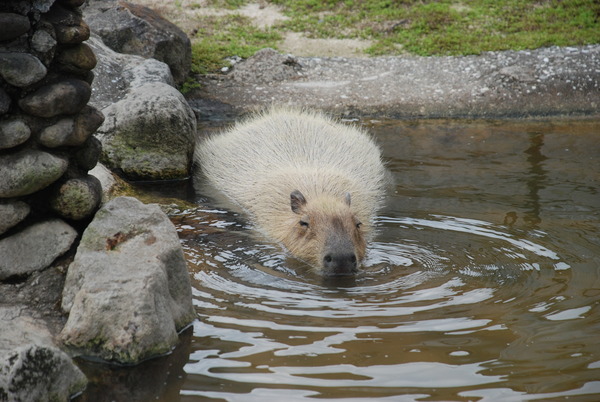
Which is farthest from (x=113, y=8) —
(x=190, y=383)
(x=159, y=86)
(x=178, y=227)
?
(x=190, y=383)

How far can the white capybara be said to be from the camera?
5.65 meters

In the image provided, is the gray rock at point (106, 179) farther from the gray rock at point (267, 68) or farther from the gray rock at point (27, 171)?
the gray rock at point (267, 68)

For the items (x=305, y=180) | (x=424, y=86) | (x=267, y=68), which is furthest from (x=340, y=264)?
(x=267, y=68)

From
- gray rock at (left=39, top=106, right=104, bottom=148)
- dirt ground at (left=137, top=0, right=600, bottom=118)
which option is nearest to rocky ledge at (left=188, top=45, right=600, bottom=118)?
dirt ground at (left=137, top=0, right=600, bottom=118)

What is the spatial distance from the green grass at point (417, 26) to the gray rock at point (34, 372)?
25.4ft

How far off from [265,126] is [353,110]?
2323 millimetres

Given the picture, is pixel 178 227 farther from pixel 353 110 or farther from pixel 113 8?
pixel 113 8

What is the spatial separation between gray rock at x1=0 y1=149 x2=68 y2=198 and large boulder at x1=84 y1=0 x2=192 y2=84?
19.9ft

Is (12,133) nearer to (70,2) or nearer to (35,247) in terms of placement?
(35,247)

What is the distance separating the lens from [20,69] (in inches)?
153

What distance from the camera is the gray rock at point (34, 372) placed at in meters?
3.11

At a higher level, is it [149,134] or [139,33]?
[139,33]

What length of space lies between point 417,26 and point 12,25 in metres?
9.37

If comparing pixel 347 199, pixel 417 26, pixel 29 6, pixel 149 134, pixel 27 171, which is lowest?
pixel 347 199
